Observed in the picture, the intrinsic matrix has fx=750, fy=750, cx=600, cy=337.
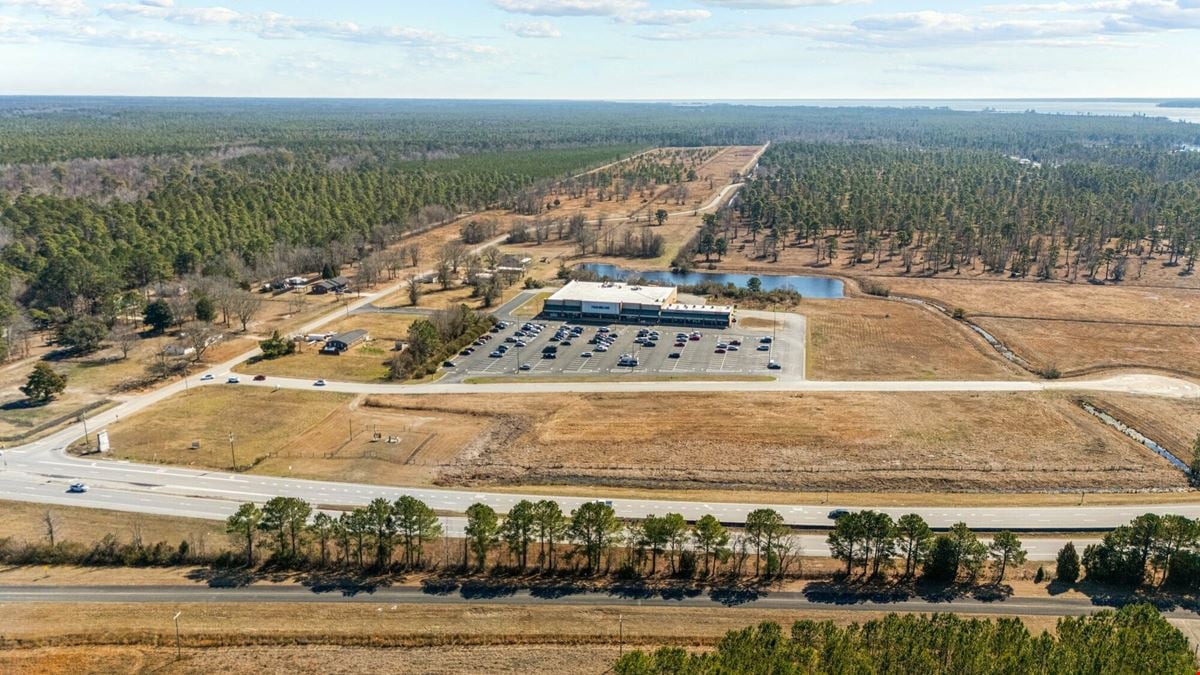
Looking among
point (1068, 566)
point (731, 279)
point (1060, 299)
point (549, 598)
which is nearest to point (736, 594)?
point (549, 598)

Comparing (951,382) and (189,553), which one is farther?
(951,382)

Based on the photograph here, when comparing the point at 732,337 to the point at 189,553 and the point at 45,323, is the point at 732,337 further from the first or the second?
the point at 45,323

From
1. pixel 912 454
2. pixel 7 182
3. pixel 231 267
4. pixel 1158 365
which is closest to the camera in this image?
pixel 912 454

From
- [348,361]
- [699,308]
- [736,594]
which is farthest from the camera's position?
[699,308]

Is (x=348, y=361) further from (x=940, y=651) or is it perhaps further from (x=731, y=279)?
(x=731, y=279)

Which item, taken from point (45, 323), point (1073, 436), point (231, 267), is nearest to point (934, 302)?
point (1073, 436)

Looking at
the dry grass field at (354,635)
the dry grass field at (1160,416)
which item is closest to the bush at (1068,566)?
the dry grass field at (354,635)
